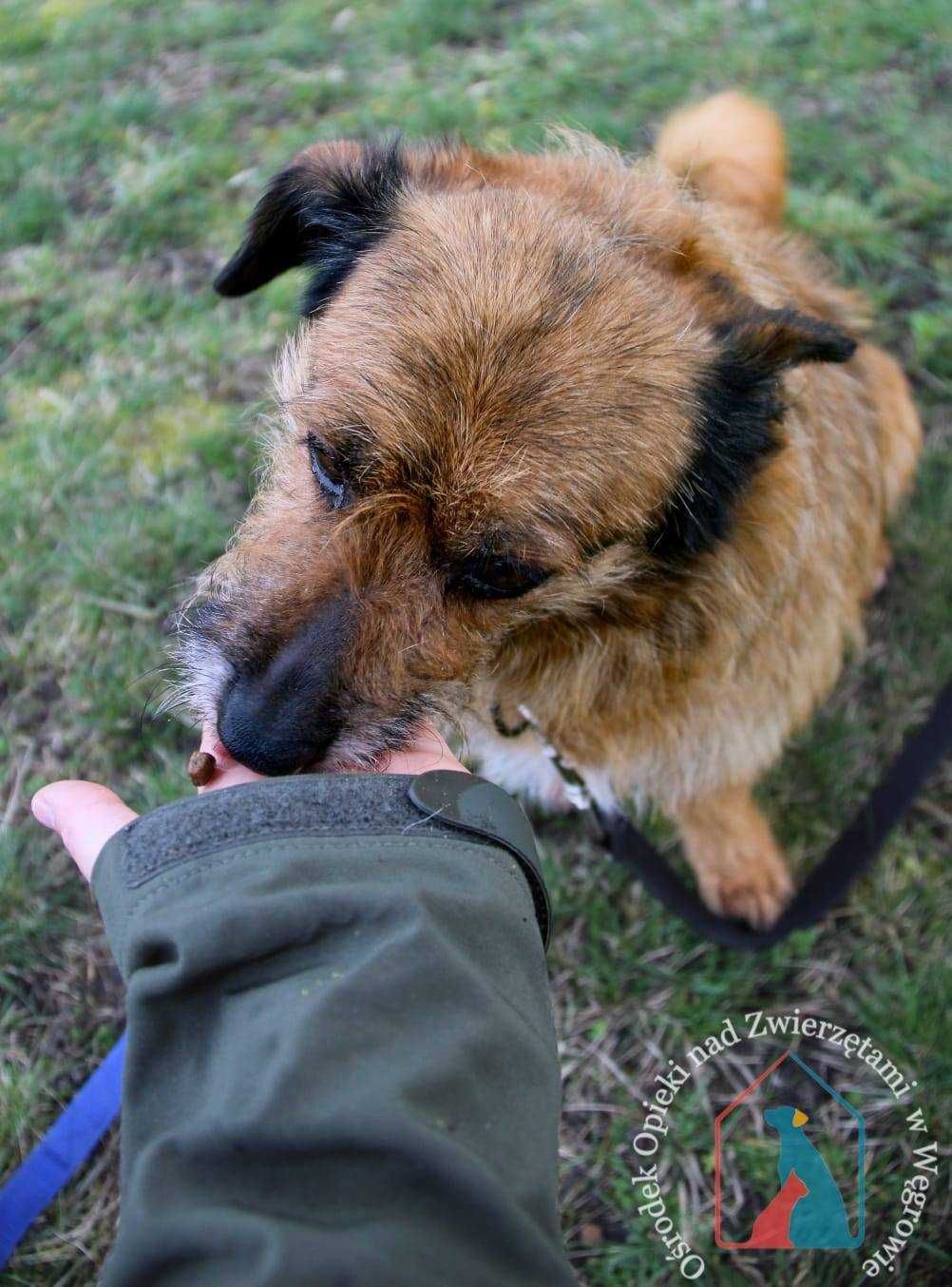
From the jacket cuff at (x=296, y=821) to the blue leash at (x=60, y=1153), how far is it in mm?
1106

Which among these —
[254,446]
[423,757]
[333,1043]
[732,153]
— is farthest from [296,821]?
[732,153]

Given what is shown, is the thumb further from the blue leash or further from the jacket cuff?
the blue leash

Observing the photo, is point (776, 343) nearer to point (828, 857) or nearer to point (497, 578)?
point (497, 578)

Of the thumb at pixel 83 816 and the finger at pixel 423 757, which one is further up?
the thumb at pixel 83 816

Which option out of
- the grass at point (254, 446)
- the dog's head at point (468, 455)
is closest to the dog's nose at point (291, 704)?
the dog's head at point (468, 455)

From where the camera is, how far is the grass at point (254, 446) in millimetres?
2387

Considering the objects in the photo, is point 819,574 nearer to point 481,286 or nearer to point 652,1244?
point 481,286

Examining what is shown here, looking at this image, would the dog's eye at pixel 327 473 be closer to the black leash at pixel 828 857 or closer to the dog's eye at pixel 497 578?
the dog's eye at pixel 497 578

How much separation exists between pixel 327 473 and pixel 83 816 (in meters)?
0.80

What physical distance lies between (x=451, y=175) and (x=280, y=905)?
1.72 m

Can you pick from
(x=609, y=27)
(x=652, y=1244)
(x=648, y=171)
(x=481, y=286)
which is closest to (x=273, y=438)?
(x=481, y=286)

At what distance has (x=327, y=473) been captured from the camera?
1818 mm

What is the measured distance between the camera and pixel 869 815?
8.36 ft

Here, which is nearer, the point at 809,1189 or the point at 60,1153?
the point at 60,1153
